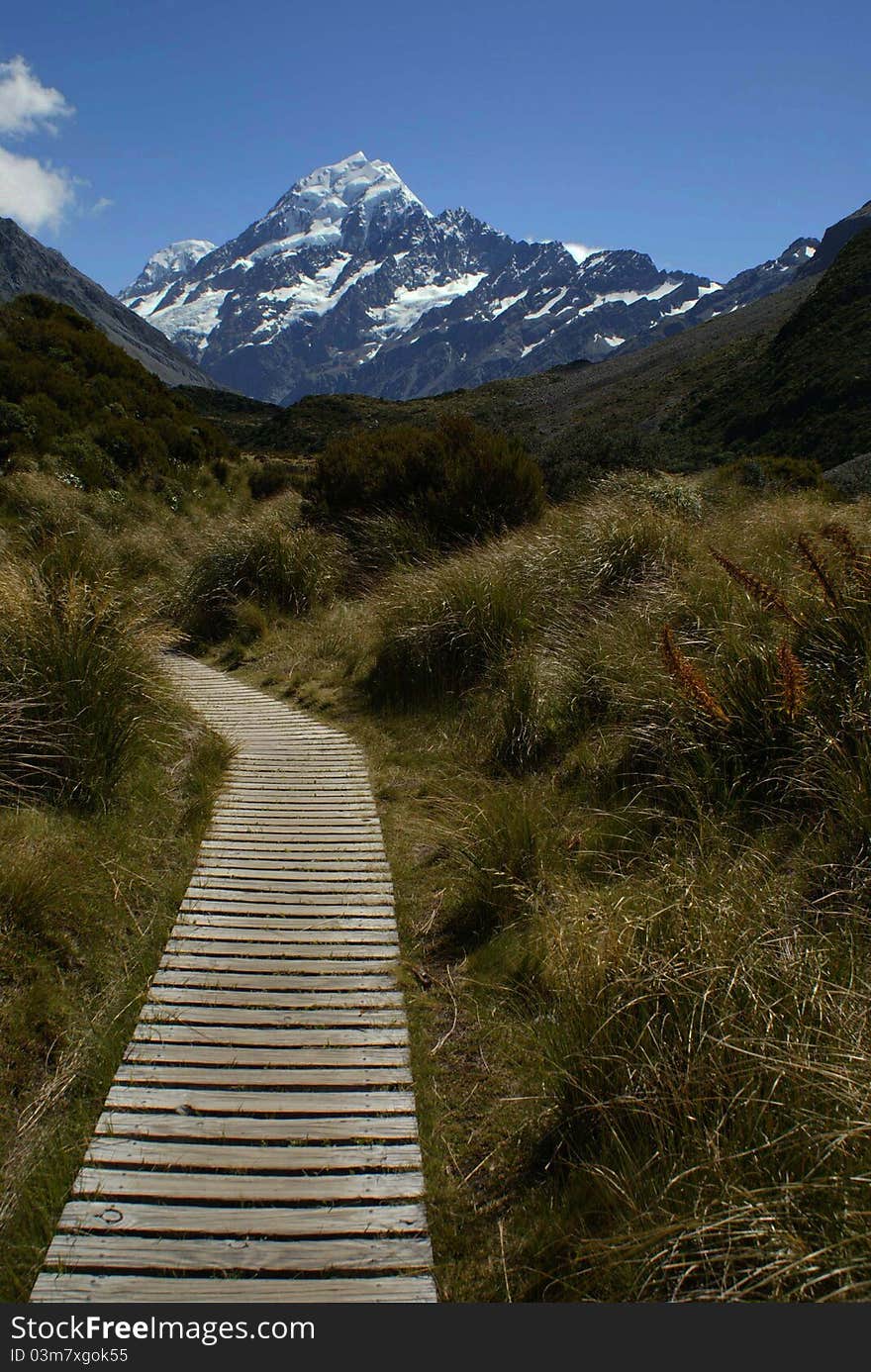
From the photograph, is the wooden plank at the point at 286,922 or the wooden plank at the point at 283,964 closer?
the wooden plank at the point at 283,964

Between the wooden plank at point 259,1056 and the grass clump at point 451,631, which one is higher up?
the grass clump at point 451,631

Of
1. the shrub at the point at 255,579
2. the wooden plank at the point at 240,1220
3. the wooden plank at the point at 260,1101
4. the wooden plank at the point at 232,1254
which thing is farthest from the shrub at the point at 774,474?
the wooden plank at the point at 232,1254

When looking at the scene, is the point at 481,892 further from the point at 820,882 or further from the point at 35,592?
the point at 35,592

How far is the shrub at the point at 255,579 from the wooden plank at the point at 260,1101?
7796mm

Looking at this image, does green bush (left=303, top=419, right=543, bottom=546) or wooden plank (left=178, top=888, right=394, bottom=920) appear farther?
green bush (left=303, top=419, right=543, bottom=546)

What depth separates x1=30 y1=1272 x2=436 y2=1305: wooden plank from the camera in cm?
230

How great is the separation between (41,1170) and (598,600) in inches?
233

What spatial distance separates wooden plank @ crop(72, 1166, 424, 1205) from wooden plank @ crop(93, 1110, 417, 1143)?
0.48 feet

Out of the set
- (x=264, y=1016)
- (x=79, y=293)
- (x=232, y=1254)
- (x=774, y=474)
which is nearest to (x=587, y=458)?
(x=774, y=474)

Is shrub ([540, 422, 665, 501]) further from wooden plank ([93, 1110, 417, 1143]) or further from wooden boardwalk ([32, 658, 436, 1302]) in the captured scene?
wooden plank ([93, 1110, 417, 1143])

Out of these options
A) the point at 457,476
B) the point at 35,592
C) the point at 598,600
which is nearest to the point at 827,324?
the point at 457,476

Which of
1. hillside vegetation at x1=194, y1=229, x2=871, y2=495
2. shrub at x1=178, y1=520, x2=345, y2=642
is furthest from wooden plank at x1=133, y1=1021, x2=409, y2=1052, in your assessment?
hillside vegetation at x1=194, y1=229, x2=871, y2=495

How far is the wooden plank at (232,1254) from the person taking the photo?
7.85 ft

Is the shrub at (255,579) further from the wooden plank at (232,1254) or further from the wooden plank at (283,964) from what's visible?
the wooden plank at (232,1254)
